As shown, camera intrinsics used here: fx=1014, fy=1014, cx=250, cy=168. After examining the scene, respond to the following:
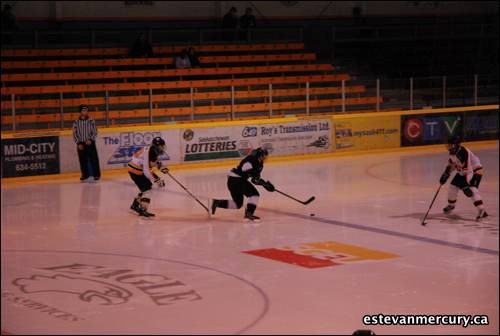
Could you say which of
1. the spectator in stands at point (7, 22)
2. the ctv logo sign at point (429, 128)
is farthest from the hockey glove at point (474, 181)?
the spectator in stands at point (7, 22)

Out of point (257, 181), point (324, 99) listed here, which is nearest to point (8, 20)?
point (324, 99)

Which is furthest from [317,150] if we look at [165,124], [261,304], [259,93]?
[261,304]

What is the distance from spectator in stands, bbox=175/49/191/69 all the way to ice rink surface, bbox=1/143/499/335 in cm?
629

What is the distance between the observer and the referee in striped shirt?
17.7 m

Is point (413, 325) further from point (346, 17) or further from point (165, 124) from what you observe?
point (346, 17)

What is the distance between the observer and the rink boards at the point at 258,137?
60.2ft

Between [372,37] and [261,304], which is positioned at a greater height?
[372,37]

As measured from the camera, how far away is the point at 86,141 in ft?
58.3

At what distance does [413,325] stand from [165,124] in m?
12.2

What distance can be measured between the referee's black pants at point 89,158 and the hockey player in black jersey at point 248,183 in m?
4.38

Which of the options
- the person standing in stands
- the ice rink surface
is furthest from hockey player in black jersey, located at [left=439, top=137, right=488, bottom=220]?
the person standing in stands

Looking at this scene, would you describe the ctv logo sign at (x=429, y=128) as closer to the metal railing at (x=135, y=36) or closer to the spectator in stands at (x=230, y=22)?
the metal railing at (x=135, y=36)

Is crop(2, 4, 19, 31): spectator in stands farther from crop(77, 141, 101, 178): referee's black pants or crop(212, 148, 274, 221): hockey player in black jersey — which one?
crop(212, 148, 274, 221): hockey player in black jersey

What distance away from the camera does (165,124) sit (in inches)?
792
